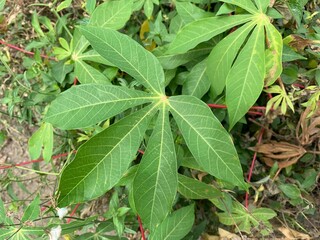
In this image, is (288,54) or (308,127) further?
(308,127)

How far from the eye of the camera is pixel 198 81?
4.45ft

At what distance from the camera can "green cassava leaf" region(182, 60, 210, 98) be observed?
1352 mm

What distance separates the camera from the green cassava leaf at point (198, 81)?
1.35 m

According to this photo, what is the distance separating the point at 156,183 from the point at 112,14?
558mm

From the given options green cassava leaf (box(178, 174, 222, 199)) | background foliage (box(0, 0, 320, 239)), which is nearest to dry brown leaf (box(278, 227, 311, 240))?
background foliage (box(0, 0, 320, 239))

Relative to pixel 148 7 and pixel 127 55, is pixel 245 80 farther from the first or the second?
pixel 148 7

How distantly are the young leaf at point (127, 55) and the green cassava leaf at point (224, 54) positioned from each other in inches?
6.6

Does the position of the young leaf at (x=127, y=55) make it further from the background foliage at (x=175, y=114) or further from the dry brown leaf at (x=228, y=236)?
the dry brown leaf at (x=228, y=236)

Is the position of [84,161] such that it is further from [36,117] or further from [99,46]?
[36,117]

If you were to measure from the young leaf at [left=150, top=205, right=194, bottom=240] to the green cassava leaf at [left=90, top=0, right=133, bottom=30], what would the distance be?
59 cm

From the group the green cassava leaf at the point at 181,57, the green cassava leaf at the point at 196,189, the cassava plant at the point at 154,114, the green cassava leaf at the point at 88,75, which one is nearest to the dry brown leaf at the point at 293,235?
the green cassava leaf at the point at 196,189

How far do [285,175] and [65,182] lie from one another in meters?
0.83

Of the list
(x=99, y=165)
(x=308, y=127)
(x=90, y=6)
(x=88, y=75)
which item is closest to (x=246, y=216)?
(x=308, y=127)

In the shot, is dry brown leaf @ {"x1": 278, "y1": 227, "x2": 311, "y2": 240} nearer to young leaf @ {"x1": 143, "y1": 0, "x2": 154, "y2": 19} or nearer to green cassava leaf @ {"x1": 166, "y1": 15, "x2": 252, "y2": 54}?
green cassava leaf @ {"x1": 166, "y1": 15, "x2": 252, "y2": 54}
